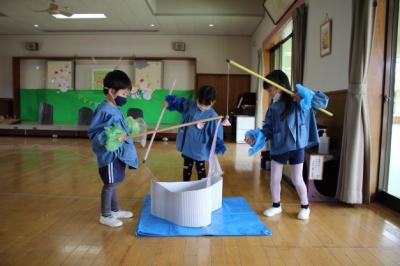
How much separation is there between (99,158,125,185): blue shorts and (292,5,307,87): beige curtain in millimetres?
3247

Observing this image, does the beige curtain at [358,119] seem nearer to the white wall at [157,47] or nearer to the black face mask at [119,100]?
the black face mask at [119,100]

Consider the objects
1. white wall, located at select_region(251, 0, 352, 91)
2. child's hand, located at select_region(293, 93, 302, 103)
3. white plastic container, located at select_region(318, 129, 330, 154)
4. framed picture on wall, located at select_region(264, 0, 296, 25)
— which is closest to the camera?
child's hand, located at select_region(293, 93, 302, 103)

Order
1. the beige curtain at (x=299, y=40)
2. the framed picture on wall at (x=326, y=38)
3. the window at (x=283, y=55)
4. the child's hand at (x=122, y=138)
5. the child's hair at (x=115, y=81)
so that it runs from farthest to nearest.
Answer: the window at (x=283, y=55) < the beige curtain at (x=299, y=40) < the framed picture on wall at (x=326, y=38) < the child's hair at (x=115, y=81) < the child's hand at (x=122, y=138)

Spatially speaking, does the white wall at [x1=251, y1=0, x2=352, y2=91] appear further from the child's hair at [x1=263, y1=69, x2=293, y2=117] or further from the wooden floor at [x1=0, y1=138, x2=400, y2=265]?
the wooden floor at [x1=0, y1=138, x2=400, y2=265]

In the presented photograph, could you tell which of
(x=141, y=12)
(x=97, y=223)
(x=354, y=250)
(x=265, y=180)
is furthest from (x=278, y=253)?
(x=141, y=12)

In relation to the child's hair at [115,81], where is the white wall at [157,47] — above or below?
above

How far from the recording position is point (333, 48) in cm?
384

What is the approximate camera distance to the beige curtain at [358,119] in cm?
299

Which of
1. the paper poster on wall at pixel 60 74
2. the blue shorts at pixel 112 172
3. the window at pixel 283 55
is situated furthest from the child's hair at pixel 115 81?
the paper poster on wall at pixel 60 74

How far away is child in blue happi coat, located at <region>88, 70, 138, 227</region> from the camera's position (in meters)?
2.38

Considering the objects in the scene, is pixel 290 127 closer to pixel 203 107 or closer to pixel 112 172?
pixel 203 107

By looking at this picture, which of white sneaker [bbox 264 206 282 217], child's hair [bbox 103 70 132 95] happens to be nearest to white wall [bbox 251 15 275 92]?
white sneaker [bbox 264 206 282 217]

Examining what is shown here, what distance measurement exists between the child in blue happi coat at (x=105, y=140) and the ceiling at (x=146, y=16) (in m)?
5.07

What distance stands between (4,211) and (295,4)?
480 centimetres
